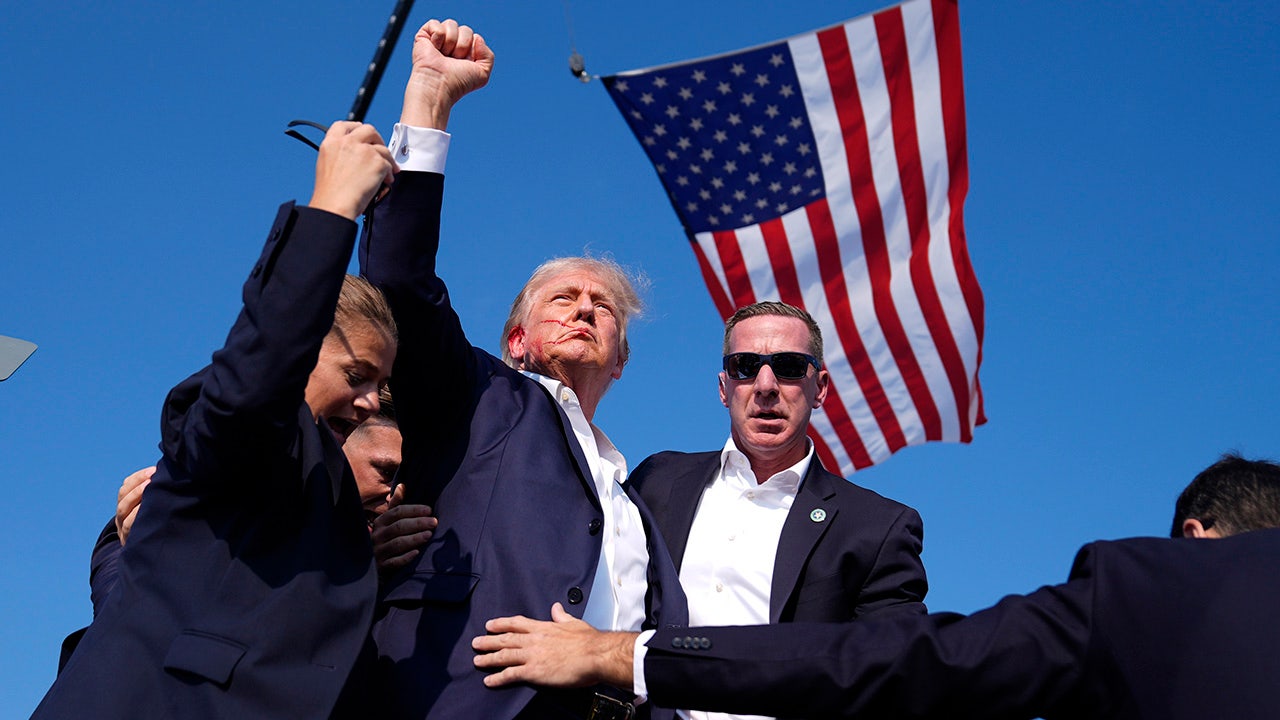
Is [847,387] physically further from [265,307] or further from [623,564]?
[265,307]

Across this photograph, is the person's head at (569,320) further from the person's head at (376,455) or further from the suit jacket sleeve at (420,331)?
the suit jacket sleeve at (420,331)

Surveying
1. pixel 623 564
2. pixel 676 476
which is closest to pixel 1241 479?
pixel 623 564

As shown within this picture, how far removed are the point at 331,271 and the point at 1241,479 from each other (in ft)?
8.95

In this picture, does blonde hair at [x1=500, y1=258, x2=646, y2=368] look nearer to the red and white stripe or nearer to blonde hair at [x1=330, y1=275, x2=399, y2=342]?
blonde hair at [x1=330, y1=275, x2=399, y2=342]

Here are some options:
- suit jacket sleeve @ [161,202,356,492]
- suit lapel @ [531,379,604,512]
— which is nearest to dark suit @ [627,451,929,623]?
suit lapel @ [531,379,604,512]

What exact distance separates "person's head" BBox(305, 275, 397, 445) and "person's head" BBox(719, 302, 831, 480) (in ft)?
7.62

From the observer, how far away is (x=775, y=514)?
5023 mm

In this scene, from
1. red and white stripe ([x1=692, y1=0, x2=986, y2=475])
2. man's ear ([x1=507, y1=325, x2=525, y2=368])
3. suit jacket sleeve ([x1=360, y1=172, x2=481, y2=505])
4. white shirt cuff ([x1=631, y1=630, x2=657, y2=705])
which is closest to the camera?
white shirt cuff ([x1=631, y1=630, x2=657, y2=705])

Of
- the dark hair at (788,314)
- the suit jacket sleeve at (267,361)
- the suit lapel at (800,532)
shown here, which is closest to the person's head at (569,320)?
the dark hair at (788,314)

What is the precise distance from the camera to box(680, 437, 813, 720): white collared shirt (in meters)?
4.65

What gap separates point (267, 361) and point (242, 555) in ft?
1.71

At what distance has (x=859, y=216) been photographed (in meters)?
9.16

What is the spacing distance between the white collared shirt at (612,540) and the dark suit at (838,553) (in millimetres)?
719

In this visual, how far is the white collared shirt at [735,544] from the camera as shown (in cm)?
465
